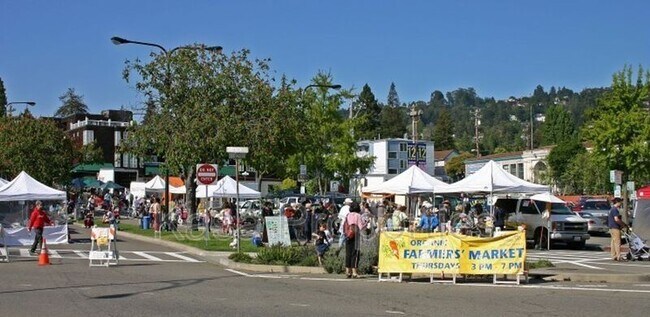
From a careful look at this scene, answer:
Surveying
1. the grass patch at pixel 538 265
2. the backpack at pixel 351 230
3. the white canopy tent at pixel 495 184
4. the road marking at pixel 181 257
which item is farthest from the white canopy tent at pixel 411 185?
the backpack at pixel 351 230

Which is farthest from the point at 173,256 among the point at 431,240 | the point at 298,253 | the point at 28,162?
the point at 28,162

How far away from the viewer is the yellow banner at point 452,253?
17.4m

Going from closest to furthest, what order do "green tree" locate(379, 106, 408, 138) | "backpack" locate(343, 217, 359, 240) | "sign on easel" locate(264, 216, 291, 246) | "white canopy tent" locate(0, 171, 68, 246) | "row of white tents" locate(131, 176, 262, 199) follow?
"backpack" locate(343, 217, 359, 240)
"sign on easel" locate(264, 216, 291, 246)
"white canopy tent" locate(0, 171, 68, 246)
"row of white tents" locate(131, 176, 262, 199)
"green tree" locate(379, 106, 408, 138)

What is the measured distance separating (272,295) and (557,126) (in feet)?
386

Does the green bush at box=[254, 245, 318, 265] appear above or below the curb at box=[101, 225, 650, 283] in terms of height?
above

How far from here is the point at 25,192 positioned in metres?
30.4

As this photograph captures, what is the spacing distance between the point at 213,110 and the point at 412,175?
963 cm

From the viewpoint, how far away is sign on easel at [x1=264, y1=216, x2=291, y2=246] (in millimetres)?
25938

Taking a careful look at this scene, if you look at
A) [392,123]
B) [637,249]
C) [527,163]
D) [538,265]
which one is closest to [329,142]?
[637,249]

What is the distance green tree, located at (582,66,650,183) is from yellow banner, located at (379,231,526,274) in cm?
2488

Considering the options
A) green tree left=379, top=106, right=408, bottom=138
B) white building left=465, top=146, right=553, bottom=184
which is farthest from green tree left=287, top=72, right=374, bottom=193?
green tree left=379, top=106, right=408, bottom=138

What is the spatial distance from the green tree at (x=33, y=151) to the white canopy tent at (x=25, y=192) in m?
Result: 29.5

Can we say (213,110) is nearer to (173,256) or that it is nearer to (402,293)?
(173,256)

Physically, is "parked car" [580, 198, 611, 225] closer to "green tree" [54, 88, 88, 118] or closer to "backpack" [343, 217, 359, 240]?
"backpack" [343, 217, 359, 240]
